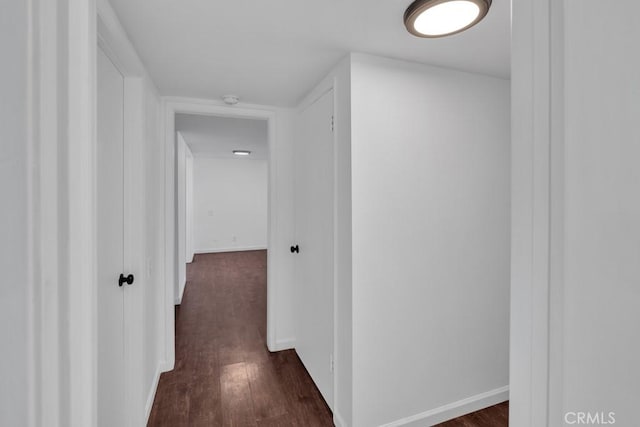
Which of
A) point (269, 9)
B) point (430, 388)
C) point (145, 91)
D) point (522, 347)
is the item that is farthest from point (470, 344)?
point (145, 91)

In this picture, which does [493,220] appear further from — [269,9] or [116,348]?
[116,348]

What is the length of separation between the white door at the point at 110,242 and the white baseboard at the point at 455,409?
152 cm

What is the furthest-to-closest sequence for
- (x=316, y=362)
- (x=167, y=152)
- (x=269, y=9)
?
(x=167, y=152), (x=316, y=362), (x=269, y=9)

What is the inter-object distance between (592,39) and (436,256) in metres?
1.75

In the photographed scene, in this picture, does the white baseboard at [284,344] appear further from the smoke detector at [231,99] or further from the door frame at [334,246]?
the smoke detector at [231,99]

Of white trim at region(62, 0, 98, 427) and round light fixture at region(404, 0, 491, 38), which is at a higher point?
round light fixture at region(404, 0, 491, 38)

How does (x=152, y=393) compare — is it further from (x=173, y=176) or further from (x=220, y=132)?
(x=220, y=132)

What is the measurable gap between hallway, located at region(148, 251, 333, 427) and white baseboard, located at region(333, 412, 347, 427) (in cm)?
7

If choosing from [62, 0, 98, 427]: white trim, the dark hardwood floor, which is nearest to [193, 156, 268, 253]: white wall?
the dark hardwood floor

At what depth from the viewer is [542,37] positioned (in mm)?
359

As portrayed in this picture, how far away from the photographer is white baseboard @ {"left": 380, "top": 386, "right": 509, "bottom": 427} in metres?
1.86

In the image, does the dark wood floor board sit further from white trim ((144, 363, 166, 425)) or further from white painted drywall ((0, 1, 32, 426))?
white painted drywall ((0, 1, 32, 426))

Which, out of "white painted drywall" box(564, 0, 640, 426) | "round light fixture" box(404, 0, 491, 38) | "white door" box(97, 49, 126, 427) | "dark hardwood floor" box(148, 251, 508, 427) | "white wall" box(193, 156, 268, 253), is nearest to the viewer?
"white painted drywall" box(564, 0, 640, 426)

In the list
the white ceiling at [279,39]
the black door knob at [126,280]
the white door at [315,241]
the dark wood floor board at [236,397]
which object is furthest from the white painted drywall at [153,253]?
the white door at [315,241]
